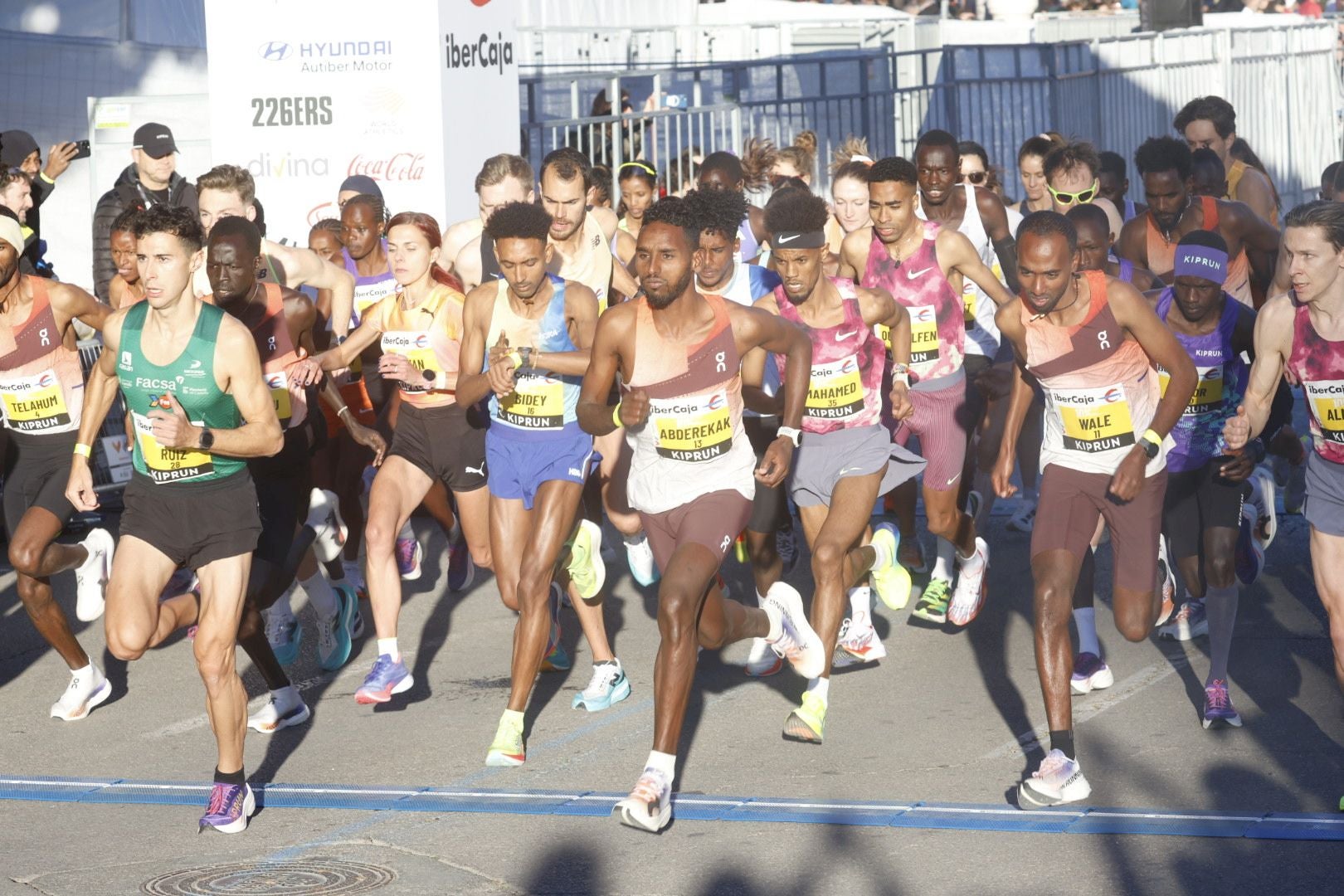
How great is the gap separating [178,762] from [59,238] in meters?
8.42

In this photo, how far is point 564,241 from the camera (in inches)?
343

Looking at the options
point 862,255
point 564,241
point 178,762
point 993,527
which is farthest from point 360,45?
point 178,762

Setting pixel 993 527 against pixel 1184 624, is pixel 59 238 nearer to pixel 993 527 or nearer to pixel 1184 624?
pixel 993 527

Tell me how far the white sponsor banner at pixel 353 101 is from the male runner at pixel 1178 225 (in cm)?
414

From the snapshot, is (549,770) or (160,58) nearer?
(549,770)

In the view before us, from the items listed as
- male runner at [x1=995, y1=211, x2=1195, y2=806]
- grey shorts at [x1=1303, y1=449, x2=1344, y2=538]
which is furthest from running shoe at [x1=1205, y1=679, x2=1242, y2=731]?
grey shorts at [x1=1303, y1=449, x2=1344, y2=538]

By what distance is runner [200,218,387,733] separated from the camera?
7391mm

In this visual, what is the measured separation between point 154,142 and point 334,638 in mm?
4188

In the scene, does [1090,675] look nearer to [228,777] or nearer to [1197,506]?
[1197,506]

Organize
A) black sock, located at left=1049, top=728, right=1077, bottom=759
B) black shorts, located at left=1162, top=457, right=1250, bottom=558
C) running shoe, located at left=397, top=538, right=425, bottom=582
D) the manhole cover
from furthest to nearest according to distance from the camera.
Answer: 1. running shoe, located at left=397, top=538, right=425, bottom=582
2. black shorts, located at left=1162, top=457, right=1250, bottom=558
3. black sock, located at left=1049, top=728, right=1077, bottom=759
4. the manhole cover

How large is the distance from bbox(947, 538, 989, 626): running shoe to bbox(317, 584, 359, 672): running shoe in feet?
9.12

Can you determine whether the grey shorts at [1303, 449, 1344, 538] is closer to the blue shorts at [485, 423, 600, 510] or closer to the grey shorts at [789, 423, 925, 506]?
the grey shorts at [789, 423, 925, 506]

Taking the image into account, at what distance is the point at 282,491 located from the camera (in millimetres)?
7617

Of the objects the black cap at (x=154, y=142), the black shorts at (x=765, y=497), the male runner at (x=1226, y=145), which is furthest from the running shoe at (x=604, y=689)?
the black cap at (x=154, y=142)
